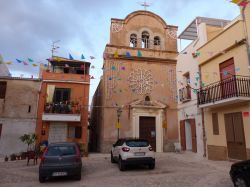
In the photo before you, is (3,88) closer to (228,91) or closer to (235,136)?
(228,91)

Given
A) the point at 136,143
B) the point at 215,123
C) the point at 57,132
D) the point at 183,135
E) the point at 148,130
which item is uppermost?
the point at 215,123

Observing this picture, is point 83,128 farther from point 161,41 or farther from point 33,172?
point 161,41

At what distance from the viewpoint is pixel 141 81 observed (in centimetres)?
1797

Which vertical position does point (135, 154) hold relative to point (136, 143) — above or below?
below

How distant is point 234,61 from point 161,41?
923 centimetres

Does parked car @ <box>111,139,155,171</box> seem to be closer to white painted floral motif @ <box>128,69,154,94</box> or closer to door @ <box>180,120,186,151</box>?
door @ <box>180,120,186,151</box>

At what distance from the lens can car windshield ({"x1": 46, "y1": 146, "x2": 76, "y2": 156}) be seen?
778cm

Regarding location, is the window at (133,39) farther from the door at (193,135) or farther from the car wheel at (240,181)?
the car wheel at (240,181)

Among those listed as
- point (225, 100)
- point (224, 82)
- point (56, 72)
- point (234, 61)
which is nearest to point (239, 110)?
point (225, 100)

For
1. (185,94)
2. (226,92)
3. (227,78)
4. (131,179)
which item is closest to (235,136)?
(226,92)

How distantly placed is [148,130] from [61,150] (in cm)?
1031

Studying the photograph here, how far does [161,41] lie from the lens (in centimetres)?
1934

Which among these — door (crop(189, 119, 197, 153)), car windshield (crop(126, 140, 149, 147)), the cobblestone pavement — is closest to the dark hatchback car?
the cobblestone pavement

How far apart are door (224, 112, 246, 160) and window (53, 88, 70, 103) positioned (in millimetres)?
10977
